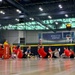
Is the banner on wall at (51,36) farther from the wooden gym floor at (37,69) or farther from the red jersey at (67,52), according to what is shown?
the wooden gym floor at (37,69)

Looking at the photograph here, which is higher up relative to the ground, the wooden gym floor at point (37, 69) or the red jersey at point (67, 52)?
the wooden gym floor at point (37, 69)

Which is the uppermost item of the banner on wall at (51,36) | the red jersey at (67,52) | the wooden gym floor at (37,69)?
the banner on wall at (51,36)

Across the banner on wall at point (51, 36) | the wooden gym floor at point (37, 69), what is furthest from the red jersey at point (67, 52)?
the wooden gym floor at point (37, 69)

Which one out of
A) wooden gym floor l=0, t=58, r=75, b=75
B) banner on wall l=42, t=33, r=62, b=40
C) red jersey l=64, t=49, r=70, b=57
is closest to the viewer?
wooden gym floor l=0, t=58, r=75, b=75

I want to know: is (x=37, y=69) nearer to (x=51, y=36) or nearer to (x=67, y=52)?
(x=67, y=52)

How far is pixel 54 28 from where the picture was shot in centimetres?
4728

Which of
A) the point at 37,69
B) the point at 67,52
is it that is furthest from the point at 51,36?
the point at 37,69

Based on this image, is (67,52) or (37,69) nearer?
(37,69)

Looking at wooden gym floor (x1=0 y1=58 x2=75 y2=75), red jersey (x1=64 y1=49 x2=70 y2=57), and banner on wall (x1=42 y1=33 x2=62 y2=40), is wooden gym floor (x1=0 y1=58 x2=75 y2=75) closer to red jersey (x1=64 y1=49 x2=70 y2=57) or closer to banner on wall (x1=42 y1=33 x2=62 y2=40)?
red jersey (x1=64 y1=49 x2=70 y2=57)

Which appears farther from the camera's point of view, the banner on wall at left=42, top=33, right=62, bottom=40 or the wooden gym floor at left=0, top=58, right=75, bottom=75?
the banner on wall at left=42, top=33, right=62, bottom=40

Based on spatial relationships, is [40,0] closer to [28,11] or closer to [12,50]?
[28,11]

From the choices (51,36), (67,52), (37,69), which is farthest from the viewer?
(51,36)

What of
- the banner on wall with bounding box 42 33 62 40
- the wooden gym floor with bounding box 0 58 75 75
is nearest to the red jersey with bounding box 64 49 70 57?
the banner on wall with bounding box 42 33 62 40

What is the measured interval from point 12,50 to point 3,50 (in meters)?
3.08
